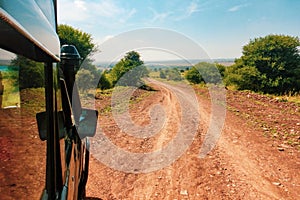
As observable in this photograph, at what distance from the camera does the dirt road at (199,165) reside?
337 centimetres

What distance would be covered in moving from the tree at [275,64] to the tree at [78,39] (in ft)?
39.7

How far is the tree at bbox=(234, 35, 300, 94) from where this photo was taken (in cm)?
1727

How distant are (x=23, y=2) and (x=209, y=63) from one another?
3136 centimetres

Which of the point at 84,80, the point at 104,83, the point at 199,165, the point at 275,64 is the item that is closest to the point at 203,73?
the point at 275,64

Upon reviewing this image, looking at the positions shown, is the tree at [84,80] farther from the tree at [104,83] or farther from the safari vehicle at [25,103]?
the safari vehicle at [25,103]

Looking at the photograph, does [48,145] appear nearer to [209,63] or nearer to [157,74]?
[209,63]

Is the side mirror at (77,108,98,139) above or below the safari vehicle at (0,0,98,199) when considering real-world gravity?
below

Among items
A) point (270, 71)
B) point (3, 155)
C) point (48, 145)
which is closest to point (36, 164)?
point (48, 145)

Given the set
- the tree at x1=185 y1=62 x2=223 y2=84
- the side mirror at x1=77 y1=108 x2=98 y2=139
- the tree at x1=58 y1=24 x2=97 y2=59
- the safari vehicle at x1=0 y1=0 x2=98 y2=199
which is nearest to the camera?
the safari vehicle at x1=0 y1=0 x2=98 y2=199

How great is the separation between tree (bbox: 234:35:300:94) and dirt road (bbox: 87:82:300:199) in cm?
1206

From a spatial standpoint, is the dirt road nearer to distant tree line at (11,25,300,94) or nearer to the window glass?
the window glass

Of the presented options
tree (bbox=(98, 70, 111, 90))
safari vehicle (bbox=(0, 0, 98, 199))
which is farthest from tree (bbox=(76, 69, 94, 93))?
safari vehicle (bbox=(0, 0, 98, 199))

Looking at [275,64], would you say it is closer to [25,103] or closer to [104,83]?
[104,83]

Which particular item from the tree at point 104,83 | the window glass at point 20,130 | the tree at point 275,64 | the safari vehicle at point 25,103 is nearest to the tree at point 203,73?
the tree at point 275,64
